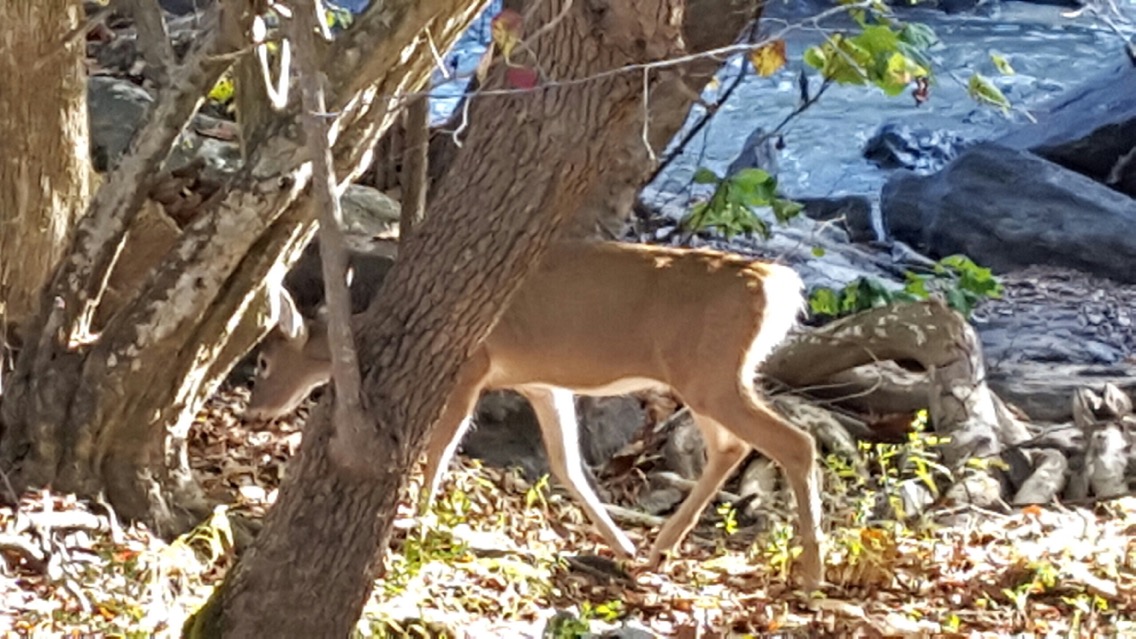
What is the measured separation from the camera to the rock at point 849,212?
14202mm

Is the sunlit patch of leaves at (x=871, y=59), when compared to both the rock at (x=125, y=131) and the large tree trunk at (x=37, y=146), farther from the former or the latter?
the rock at (x=125, y=131)

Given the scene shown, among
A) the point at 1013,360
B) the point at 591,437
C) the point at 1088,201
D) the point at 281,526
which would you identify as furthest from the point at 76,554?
the point at 1088,201

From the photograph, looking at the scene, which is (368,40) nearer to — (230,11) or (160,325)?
(230,11)

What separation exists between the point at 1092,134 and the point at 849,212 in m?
3.16

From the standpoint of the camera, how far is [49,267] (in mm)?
5984

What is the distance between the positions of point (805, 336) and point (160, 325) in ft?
12.4

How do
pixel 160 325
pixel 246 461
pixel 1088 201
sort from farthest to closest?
pixel 1088 201 < pixel 246 461 < pixel 160 325

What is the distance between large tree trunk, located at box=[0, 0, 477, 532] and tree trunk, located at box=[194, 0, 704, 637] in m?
1.17

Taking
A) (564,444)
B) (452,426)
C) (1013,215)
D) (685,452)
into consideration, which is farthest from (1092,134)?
(452,426)

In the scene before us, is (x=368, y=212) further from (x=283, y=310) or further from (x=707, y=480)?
(x=283, y=310)

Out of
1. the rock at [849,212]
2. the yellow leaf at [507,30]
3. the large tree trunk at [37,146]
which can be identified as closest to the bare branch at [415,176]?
the large tree trunk at [37,146]

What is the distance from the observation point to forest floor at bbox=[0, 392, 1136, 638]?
4.51m

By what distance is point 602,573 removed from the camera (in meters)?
5.53

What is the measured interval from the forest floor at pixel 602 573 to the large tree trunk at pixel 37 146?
976mm
